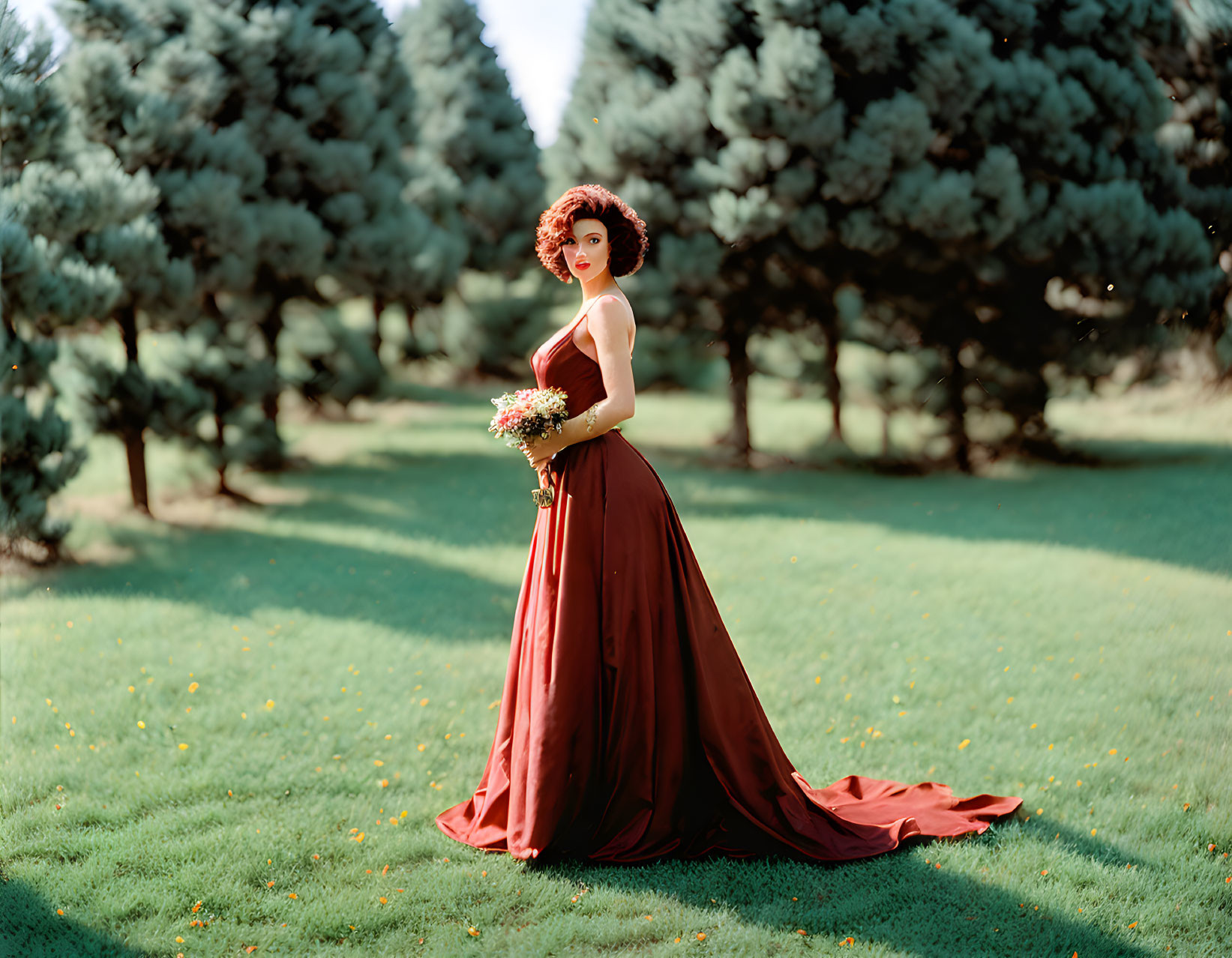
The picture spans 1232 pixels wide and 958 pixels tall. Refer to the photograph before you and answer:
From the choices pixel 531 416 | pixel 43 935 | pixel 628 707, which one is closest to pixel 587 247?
pixel 531 416

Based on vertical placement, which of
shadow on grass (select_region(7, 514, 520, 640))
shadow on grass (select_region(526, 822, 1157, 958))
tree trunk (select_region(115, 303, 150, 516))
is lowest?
shadow on grass (select_region(526, 822, 1157, 958))

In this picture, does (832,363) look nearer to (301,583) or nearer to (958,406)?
(958,406)

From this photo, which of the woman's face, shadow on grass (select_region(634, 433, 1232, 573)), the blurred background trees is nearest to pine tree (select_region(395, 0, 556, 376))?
the blurred background trees

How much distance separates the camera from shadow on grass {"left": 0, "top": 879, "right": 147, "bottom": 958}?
338 centimetres

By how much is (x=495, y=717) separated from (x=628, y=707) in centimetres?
212

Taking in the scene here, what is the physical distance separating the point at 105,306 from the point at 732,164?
25.5ft

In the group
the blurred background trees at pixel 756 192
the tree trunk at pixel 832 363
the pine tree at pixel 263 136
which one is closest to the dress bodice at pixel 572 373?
the blurred background trees at pixel 756 192

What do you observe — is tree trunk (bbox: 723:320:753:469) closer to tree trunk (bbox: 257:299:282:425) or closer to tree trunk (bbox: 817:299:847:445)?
tree trunk (bbox: 817:299:847:445)

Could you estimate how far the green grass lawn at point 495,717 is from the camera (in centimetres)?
360

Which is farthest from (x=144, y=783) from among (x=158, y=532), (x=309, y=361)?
(x=309, y=361)

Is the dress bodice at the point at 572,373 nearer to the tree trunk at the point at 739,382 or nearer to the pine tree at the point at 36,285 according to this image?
the pine tree at the point at 36,285

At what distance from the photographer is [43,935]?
11.4ft

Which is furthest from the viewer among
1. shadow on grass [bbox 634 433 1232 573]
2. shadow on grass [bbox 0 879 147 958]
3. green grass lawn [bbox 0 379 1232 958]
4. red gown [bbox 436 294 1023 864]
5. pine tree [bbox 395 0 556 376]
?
pine tree [bbox 395 0 556 376]

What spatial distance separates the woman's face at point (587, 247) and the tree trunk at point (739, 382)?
10680 mm
